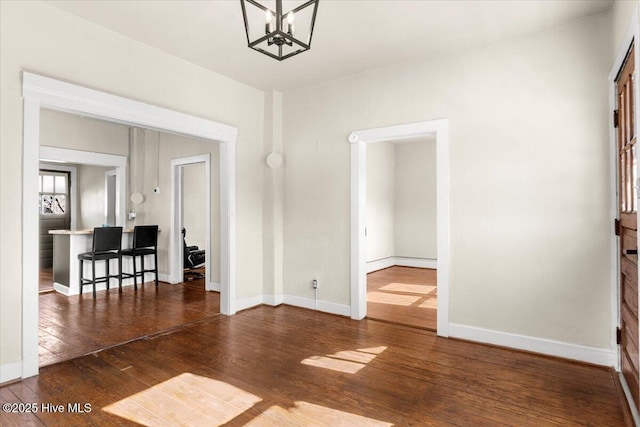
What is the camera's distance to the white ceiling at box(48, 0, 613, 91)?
2854 millimetres

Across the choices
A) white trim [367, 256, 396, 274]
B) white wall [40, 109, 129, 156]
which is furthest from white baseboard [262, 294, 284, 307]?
white wall [40, 109, 129, 156]

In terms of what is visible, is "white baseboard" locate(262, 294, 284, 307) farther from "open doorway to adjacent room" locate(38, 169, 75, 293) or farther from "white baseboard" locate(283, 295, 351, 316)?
"open doorway to adjacent room" locate(38, 169, 75, 293)

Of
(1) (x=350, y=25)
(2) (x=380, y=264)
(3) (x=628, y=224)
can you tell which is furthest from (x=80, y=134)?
(3) (x=628, y=224)

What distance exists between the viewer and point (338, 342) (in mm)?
3469

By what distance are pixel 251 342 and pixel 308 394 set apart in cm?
117

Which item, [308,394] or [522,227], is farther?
[522,227]

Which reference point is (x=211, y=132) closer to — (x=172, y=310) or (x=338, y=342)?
(x=172, y=310)

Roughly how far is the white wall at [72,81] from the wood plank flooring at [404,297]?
1891mm

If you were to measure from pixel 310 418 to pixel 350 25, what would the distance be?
317 cm

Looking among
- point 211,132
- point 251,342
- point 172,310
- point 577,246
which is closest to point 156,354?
point 251,342

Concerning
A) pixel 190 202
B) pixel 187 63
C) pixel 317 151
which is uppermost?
pixel 187 63

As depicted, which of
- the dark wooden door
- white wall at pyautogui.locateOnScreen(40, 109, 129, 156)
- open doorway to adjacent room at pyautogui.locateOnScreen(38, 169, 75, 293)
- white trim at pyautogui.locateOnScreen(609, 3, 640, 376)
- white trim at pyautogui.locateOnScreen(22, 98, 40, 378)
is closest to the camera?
the dark wooden door

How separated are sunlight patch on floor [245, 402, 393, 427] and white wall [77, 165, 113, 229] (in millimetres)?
7385

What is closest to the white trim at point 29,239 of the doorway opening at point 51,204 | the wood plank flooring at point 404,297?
the wood plank flooring at point 404,297
